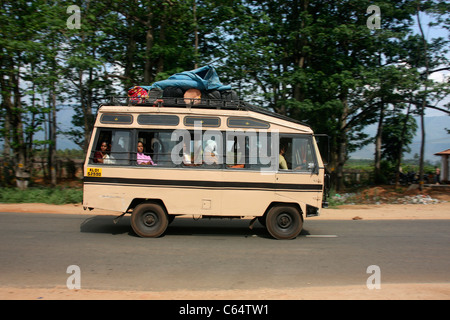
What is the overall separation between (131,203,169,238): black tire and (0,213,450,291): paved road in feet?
0.67

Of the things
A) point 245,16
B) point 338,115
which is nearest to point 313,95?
point 338,115

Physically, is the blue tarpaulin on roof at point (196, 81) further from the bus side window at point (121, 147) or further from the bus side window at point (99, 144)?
→ the bus side window at point (99, 144)

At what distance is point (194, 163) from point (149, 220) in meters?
1.75

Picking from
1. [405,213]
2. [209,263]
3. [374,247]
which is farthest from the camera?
[405,213]

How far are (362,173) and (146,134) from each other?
19562 mm

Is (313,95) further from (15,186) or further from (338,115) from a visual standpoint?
(15,186)

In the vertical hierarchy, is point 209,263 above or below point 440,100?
below

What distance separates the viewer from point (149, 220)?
862 cm

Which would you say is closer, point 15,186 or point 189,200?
point 189,200

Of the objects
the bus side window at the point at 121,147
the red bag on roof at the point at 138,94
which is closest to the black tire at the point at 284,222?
the bus side window at the point at 121,147

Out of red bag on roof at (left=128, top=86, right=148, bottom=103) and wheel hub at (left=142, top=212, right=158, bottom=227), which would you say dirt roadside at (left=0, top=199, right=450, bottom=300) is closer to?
wheel hub at (left=142, top=212, right=158, bottom=227)

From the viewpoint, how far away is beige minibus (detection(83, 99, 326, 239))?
8375 millimetres

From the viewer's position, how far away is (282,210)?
869cm

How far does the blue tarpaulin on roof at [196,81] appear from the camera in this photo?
348 inches
